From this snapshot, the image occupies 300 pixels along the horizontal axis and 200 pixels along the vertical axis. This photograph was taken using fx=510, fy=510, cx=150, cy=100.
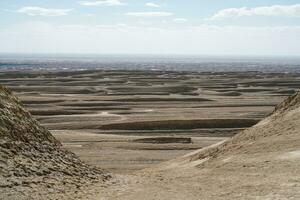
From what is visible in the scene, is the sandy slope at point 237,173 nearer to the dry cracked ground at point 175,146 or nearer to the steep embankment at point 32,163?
the dry cracked ground at point 175,146

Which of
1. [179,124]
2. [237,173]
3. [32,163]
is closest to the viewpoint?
[32,163]

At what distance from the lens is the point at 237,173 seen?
1233 centimetres

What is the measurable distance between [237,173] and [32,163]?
4.91 meters

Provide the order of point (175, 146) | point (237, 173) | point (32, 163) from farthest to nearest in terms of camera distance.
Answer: point (175, 146)
point (237, 173)
point (32, 163)

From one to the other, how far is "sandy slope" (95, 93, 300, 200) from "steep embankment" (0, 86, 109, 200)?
0.89 m

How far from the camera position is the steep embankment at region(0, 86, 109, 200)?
424 inches

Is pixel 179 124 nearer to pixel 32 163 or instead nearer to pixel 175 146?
pixel 175 146

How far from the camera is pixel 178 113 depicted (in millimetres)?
34281

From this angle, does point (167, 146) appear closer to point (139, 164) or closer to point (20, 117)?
point (139, 164)

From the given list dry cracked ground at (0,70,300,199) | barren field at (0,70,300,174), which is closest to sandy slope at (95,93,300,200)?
dry cracked ground at (0,70,300,199)

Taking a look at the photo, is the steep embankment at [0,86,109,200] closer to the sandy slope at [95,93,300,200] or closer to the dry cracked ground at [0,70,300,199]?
the dry cracked ground at [0,70,300,199]

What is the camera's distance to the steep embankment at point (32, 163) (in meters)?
10.8

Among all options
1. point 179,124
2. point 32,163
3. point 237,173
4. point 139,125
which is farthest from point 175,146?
point 32,163

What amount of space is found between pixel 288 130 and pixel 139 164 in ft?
19.9
